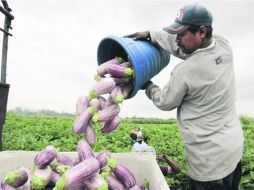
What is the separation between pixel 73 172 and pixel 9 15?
2.95 meters

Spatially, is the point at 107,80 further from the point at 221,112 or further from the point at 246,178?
the point at 246,178

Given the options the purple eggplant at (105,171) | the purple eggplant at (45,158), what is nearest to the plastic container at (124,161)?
the purple eggplant at (105,171)

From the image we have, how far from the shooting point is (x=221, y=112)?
3871mm

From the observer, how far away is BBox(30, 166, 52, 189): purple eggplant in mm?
3018

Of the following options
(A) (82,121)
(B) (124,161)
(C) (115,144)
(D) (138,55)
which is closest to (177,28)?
(D) (138,55)

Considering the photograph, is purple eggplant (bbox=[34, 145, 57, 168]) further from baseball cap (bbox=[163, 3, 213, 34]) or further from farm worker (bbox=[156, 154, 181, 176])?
farm worker (bbox=[156, 154, 181, 176])

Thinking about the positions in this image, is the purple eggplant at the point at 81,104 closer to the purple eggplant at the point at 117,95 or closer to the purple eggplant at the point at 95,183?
the purple eggplant at the point at 117,95

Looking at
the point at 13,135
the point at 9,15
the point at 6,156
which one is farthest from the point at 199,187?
the point at 13,135

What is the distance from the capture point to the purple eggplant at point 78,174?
9.33 ft

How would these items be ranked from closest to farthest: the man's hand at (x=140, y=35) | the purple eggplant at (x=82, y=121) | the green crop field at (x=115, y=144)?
the purple eggplant at (x=82, y=121) → the man's hand at (x=140, y=35) → the green crop field at (x=115, y=144)

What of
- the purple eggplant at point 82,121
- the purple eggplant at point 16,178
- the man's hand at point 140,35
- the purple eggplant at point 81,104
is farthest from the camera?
the man's hand at point 140,35

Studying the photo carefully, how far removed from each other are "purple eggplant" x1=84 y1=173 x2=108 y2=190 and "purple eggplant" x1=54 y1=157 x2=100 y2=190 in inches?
1.3

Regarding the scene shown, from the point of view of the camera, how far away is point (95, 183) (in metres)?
2.96

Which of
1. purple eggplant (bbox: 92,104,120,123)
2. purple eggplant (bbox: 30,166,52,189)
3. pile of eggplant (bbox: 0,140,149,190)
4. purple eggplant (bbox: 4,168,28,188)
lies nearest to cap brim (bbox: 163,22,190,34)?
purple eggplant (bbox: 92,104,120,123)
